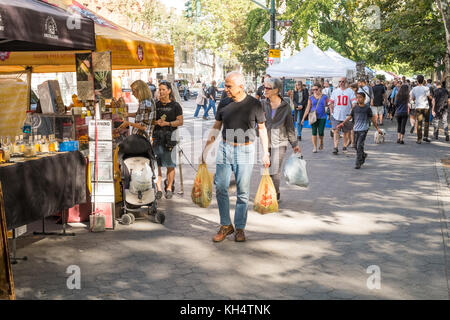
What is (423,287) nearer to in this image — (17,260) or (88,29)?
(17,260)

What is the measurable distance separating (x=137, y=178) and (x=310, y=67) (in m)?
16.0

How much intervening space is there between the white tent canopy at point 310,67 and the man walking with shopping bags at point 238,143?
1600 cm

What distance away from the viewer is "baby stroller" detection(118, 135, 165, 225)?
7.84m

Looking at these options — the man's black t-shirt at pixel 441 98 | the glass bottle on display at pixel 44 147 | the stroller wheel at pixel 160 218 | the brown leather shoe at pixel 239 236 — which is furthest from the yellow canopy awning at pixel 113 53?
the man's black t-shirt at pixel 441 98

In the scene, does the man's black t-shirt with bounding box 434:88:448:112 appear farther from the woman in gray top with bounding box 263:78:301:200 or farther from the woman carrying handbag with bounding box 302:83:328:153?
the woman in gray top with bounding box 263:78:301:200

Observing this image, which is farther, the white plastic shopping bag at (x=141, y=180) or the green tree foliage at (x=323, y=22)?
the green tree foliage at (x=323, y=22)

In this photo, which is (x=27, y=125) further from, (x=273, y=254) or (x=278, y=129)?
(x=273, y=254)

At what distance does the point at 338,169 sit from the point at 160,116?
476 cm

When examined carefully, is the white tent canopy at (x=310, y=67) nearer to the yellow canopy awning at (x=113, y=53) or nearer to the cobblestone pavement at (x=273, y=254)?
the yellow canopy awning at (x=113, y=53)

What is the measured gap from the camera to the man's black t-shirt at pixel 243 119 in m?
6.62

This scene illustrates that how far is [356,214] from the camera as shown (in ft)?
27.2

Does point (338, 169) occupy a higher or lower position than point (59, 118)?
lower

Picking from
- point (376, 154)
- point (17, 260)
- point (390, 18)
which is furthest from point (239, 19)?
point (17, 260)

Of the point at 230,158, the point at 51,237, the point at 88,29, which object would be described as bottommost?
the point at 51,237
